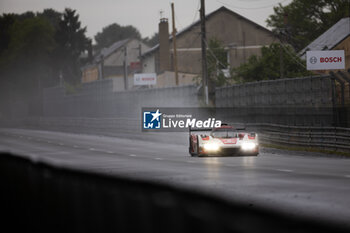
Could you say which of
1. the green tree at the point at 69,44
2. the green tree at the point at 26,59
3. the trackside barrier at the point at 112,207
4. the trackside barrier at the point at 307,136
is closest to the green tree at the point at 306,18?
the green tree at the point at 69,44

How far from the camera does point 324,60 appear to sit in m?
51.7

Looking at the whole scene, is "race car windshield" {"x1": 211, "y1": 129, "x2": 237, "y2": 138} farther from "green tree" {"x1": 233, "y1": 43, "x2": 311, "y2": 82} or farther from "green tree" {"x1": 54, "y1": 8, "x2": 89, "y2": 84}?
"green tree" {"x1": 54, "y1": 8, "x2": 89, "y2": 84}

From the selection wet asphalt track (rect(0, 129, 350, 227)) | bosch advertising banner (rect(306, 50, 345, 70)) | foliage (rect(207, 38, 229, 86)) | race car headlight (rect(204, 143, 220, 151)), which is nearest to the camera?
wet asphalt track (rect(0, 129, 350, 227))

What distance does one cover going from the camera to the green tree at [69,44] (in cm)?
11104

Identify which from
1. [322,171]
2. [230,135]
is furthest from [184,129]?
[322,171]

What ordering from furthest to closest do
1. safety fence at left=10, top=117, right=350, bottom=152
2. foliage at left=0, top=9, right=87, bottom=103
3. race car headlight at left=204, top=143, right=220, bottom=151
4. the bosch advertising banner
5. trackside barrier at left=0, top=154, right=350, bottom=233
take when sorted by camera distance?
1. foliage at left=0, top=9, right=87, bottom=103
2. the bosch advertising banner
3. race car headlight at left=204, top=143, right=220, bottom=151
4. safety fence at left=10, top=117, right=350, bottom=152
5. trackside barrier at left=0, top=154, right=350, bottom=233

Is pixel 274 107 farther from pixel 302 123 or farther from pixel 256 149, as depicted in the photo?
pixel 256 149

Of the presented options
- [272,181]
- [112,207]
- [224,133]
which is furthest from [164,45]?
[112,207]

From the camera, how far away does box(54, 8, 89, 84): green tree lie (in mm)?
111044

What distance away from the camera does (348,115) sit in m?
27.2

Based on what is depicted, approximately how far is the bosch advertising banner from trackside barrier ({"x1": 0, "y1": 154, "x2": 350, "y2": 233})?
46007mm

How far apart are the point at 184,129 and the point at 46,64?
84039 mm

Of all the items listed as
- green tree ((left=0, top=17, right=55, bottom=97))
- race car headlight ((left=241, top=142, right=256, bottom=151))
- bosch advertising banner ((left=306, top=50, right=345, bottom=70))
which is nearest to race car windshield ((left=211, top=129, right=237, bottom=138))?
race car headlight ((left=241, top=142, right=256, bottom=151))

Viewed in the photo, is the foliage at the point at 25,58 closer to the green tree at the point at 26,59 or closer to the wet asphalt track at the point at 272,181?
the green tree at the point at 26,59
